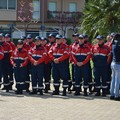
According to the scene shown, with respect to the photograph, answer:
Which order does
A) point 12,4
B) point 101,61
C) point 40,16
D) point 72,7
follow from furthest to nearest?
point 72,7, point 40,16, point 12,4, point 101,61

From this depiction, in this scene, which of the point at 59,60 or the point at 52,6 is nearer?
the point at 59,60

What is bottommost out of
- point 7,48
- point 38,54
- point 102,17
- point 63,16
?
point 38,54

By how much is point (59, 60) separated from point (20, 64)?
146 cm

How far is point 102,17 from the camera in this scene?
24516 millimetres

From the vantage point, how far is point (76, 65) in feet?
45.1

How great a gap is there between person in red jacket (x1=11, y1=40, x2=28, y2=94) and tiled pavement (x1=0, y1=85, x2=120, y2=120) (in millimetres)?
557

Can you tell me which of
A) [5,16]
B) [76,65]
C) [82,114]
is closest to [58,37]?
[76,65]

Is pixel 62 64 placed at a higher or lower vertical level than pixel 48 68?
higher

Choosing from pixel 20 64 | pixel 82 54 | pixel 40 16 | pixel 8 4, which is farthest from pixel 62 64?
pixel 40 16

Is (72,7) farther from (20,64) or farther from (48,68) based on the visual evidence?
(20,64)

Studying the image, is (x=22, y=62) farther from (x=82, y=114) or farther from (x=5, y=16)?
(x=5, y=16)

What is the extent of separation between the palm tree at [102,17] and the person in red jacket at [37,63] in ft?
31.9

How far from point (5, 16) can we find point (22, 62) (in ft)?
129

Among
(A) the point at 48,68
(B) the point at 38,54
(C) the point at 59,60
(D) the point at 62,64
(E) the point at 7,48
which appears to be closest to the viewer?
(C) the point at 59,60
